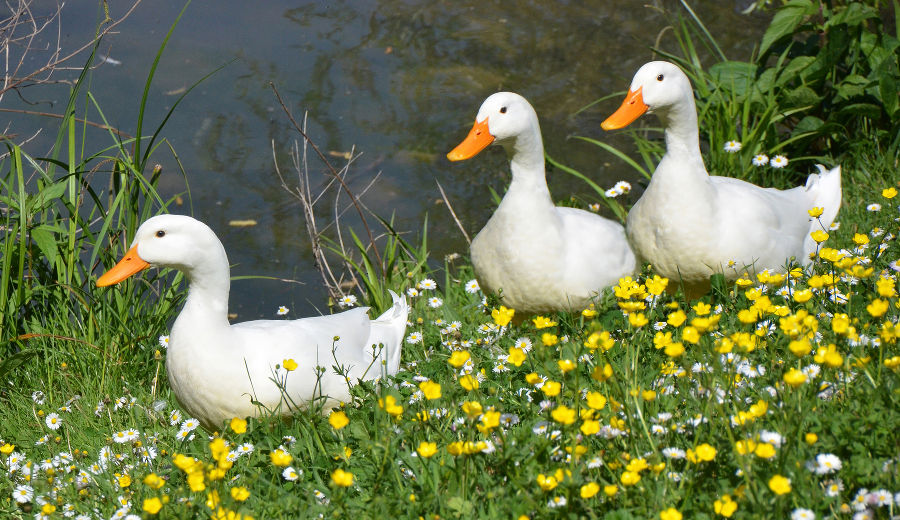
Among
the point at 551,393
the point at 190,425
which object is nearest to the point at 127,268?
the point at 190,425

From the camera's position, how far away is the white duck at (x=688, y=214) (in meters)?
3.82

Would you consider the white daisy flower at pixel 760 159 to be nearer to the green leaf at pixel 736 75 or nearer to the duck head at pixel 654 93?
the green leaf at pixel 736 75

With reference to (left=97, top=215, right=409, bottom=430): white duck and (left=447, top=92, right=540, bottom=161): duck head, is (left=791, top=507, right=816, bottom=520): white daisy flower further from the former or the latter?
(left=447, top=92, right=540, bottom=161): duck head

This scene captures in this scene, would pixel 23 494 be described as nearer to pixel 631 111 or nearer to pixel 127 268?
pixel 127 268

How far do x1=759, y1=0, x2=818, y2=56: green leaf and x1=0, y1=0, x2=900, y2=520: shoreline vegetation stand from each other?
0.01 meters

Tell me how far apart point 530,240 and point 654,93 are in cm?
79

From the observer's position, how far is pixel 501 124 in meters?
3.86

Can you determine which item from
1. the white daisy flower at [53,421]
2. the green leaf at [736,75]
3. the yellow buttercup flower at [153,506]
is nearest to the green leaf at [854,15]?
the green leaf at [736,75]

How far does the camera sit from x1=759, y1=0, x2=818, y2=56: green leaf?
17.1 ft

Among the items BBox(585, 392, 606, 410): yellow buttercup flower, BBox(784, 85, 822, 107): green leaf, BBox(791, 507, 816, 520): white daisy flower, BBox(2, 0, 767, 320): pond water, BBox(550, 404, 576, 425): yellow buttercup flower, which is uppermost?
BBox(550, 404, 576, 425): yellow buttercup flower

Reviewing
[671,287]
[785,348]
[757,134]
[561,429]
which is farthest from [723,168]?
[561,429]

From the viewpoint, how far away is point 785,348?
304 centimetres

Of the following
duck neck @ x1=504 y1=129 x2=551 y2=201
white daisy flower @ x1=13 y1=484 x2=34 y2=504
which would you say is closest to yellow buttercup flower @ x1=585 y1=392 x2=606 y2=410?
duck neck @ x1=504 y1=129 x2=551 y2=201

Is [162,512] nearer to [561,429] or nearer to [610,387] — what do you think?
[561,429]
